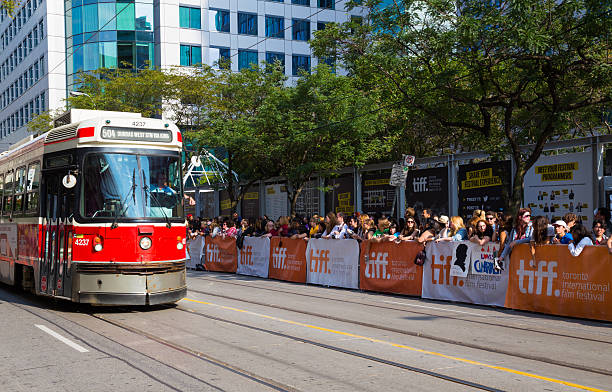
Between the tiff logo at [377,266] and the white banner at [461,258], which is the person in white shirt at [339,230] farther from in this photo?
the white banner at [461,258]

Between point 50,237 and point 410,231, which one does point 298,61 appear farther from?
point 50,237

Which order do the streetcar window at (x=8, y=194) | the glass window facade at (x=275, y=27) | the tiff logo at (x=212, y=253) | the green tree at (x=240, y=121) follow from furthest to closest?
the glass window facade at (x=275, y=27) → the green tree at (x=240, y=121) → the tiff logo at (x=212, y=253) → the streetcar window at (x=8, y=194)

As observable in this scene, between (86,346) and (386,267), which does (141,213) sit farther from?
(386,267)

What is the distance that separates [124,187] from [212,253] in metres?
12.4

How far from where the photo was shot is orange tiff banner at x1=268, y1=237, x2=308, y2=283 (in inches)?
695

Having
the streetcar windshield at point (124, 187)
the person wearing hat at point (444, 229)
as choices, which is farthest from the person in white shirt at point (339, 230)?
the streetcar windshield at point (124, 187)

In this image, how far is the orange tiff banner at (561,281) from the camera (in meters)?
10.4

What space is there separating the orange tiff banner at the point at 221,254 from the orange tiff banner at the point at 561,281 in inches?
444

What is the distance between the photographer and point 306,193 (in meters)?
27.7

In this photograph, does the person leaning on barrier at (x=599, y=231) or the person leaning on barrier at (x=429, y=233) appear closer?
the person leaning on barrier at (x=599, y=231)

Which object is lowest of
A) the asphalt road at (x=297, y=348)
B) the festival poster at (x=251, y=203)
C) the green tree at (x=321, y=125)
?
the asphalt road at (x=297, y=348)

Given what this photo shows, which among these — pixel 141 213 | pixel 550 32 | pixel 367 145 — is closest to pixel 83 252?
pixel 141 213

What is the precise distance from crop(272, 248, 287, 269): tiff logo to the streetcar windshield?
7706 millimetres

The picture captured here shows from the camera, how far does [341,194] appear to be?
2575cm
